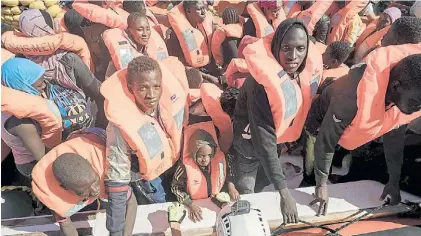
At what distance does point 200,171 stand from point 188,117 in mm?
355

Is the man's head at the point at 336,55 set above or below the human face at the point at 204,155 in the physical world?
above

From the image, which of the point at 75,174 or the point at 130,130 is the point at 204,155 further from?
the point at 75,174

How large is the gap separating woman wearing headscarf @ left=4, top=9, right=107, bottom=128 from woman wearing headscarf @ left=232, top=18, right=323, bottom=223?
1.18 metres

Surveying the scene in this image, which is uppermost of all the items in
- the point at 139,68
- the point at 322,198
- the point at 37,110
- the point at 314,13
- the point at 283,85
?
the point at 314,13

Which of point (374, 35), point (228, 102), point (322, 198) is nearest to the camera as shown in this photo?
point (322, 198)

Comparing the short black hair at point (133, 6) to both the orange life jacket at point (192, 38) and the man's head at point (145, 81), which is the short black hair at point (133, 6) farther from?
the man's head at point (145, 81)

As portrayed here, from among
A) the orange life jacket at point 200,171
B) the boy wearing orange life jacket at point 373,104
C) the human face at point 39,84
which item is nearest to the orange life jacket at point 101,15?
the human face at point 39,84

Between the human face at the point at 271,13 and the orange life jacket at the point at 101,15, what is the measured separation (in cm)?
133

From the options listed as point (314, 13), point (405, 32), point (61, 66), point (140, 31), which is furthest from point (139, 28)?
point (405, 32)

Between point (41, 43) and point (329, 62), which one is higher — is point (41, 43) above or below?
above

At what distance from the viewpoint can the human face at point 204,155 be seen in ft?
7.59

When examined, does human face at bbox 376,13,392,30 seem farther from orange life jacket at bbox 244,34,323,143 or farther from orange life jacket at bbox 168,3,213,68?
orange life jacket at bbox 244,34,323,143

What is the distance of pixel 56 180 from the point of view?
1962 mm

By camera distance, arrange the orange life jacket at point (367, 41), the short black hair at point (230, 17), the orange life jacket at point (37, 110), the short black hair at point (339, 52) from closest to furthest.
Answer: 1. the orange life jacket at point (37, 110)
2. the short black hair at point (339, 52)
3. the orange life jacket at point (367, 41)
4. the short black hair at point (230, 17)
